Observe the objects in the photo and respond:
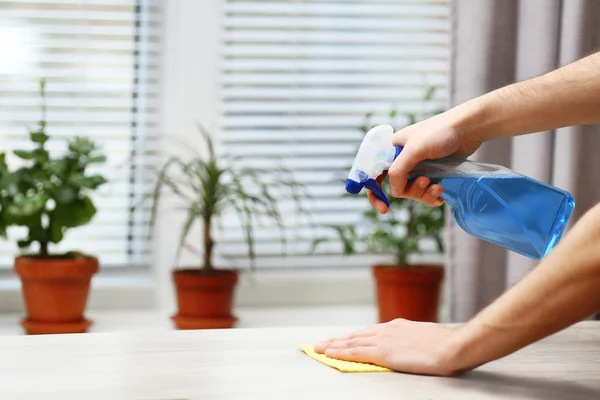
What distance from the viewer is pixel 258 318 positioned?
87.0 inches

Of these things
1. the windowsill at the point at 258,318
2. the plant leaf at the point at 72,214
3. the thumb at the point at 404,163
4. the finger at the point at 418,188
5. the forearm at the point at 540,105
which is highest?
the forearm at the point at 540,105

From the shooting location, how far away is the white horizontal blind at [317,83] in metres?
2.29

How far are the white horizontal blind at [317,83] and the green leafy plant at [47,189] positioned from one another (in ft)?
1.32

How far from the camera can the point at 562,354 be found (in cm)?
120

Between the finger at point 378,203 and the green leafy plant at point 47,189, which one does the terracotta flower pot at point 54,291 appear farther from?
the finger at point 378,203

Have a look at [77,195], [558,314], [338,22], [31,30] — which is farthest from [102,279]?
[558,314]

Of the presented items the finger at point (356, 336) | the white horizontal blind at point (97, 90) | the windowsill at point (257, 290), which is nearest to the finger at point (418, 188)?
the finger at point (356, 336)

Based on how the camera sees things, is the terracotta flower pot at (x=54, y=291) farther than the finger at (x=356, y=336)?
Yes

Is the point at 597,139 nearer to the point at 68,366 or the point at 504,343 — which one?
the point at 504,343

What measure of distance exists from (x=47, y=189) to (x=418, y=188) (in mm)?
1071

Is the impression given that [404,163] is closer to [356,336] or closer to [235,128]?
[356,336]

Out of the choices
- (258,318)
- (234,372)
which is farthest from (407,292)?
(234,372)

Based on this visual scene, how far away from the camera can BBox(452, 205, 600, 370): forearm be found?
914 mm

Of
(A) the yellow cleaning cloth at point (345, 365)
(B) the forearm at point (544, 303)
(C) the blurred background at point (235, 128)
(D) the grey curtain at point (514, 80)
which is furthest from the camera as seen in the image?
(C) the blurred background at point (235, 128)
